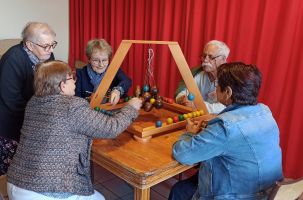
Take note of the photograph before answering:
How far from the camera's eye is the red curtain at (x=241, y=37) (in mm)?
2232

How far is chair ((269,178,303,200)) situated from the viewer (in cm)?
106

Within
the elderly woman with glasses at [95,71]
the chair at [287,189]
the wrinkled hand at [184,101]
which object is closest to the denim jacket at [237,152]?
the chair at [287,189]

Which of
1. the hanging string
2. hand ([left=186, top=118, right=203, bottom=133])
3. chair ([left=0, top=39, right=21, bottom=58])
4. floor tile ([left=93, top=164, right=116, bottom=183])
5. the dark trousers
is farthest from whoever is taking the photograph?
chair ([left=0, top=39, right=21, bottom=58])

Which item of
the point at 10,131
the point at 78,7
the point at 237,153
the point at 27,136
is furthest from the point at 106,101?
the point at 78,7

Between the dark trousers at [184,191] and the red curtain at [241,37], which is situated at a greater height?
the red curtain at [241,37]

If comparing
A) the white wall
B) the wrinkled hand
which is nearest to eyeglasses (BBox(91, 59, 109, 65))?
the wrinkled hand

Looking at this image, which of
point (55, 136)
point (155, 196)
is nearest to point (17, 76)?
point (55, 136)

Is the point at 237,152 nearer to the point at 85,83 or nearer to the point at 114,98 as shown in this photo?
the point at 114,98

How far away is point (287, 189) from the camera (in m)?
1.10

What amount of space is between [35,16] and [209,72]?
283cm

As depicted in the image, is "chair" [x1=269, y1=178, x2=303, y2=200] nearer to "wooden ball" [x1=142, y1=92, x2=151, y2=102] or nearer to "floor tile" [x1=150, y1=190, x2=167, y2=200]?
"wooden ball" [x1=142, y1=92, x2=151, y2=102]

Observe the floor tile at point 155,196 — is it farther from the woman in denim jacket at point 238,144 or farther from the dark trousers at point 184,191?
the woman in denim jacket at point 238,144

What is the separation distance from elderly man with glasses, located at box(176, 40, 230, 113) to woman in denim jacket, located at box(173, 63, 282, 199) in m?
0.66

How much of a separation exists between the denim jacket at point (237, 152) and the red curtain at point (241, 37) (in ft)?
3.61
